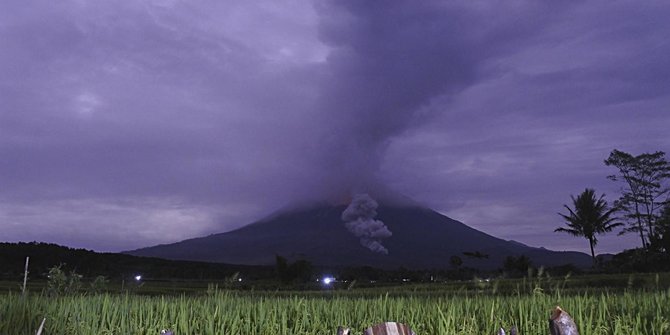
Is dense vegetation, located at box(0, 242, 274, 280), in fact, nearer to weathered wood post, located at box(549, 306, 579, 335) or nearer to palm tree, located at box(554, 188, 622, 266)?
palm tree, located at box(554, 188, 622, 266)

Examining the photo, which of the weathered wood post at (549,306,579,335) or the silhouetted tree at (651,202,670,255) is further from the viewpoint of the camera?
the silhouetted tree at (651,202,670,255)

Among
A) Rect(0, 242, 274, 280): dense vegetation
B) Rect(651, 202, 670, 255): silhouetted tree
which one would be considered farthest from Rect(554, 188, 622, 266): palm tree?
Rect(0, 242, 274, 280): dense vegetation

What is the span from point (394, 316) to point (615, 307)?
3.61 m

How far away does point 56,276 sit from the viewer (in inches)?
549

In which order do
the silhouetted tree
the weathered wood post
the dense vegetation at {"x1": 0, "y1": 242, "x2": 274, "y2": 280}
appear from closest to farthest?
the weathered wood post
the silhouetted tree
the dense vegetation at {"x1": 0, "y1": 242, "x2": 274, "y2": 280}

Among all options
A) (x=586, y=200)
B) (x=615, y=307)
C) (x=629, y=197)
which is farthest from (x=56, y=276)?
(x=629, y=197)

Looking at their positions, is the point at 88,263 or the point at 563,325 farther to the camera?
the point at 88,263

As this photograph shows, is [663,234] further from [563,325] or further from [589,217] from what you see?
[563,325]

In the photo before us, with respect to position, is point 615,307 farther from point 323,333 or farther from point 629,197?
point 629,197

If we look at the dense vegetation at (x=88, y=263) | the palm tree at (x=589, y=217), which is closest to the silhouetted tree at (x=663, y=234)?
the palm tree at (x=589, y=217)

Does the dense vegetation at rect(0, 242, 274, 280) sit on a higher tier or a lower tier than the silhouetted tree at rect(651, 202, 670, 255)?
lower

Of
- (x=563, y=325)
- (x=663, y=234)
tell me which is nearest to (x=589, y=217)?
(x=663, y=234)

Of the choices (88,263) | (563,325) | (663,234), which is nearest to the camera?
(563,325)

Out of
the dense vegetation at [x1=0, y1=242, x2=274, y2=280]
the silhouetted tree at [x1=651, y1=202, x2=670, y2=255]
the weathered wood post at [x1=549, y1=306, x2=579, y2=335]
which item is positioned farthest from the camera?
the dense vegetation at [x1=0, y1=242, x2=274, y2=280]
